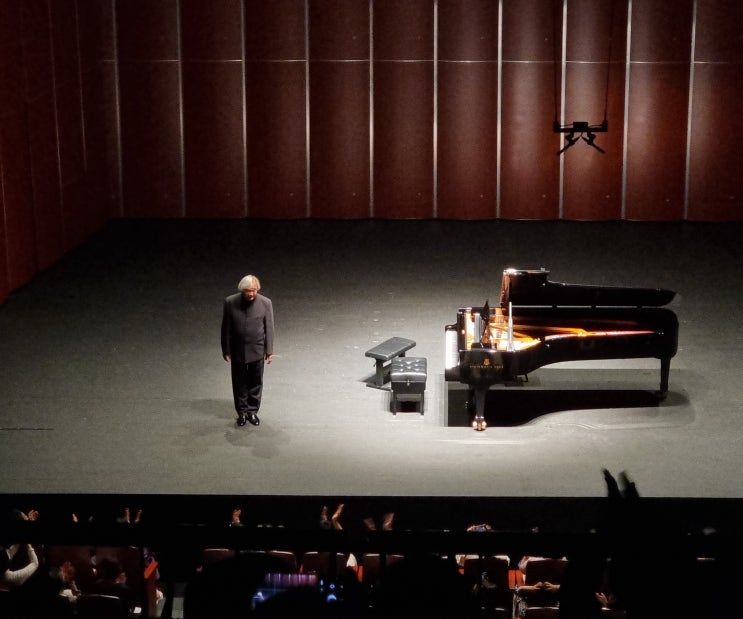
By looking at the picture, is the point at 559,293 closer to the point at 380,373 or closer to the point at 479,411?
the point at 479,411

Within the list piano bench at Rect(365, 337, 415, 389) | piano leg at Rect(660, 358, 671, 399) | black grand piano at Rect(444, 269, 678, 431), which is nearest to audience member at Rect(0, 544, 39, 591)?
black grand piano at Rect(444, 269, 678, 431)

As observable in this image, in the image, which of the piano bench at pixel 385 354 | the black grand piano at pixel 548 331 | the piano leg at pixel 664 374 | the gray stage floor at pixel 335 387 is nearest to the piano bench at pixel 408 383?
the gray stage floor at pixel 335 387

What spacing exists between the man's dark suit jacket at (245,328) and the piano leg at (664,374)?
3.26 metres

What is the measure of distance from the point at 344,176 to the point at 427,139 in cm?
145

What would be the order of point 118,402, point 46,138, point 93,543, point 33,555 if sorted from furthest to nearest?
point 46,138
point 118,402
point 33,555
point 93,543

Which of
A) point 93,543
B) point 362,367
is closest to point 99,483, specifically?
point 362,367

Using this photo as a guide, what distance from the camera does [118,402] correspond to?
9383 millimetres

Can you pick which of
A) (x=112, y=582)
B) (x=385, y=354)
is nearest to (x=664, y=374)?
(x=385, y=354)

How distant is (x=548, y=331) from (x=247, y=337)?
8.39 ft

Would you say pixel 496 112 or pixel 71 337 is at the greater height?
pixel 496 112

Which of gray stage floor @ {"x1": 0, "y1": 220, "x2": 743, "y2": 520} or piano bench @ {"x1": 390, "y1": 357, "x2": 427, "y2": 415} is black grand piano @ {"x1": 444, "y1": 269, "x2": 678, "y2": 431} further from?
gray stage floor @ {"x1": 0, "y1": 220, "x2": 743, "y2": 520}

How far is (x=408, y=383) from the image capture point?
9062mm

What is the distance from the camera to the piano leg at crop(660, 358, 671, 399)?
30.1ft

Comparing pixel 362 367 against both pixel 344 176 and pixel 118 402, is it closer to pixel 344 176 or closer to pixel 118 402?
pixel 118 402
